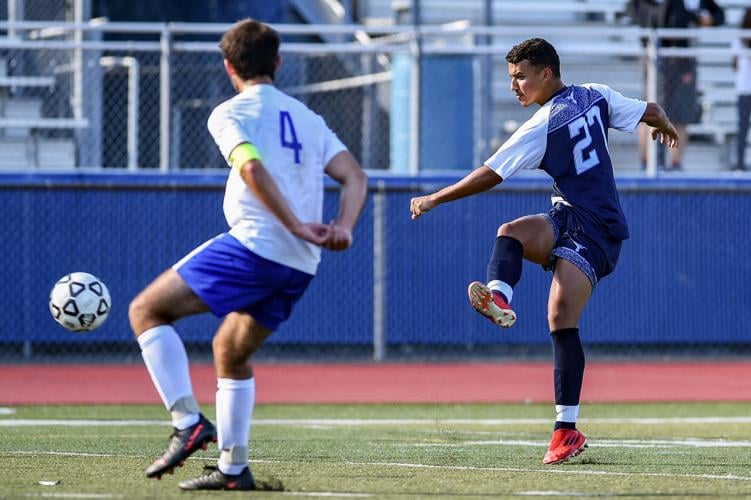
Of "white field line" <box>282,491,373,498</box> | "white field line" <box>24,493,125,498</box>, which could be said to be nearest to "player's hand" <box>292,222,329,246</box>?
"white field line" <box>282,491,373,498</box>

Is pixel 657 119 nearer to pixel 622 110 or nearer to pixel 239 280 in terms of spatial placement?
pixel 622 110

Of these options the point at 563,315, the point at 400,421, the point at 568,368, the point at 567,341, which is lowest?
the point at 400,421

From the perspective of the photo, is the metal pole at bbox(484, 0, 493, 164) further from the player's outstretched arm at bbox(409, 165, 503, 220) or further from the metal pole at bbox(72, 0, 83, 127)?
the player's outstretched arm at bbox(409, 165, 503, 220)

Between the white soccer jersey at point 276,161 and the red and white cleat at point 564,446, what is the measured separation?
2.03 m

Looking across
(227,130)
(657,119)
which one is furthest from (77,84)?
(227,130)

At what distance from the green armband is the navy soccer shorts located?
229 cm

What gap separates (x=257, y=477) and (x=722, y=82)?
47.1 ft

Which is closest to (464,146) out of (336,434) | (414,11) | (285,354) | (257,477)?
(414,11)

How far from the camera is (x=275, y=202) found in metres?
5.38

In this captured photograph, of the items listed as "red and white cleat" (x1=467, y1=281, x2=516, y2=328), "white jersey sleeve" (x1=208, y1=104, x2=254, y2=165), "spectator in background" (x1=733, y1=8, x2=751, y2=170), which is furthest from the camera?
"spectator in background" (x1=733, y1=8, x2=751, y2=170)

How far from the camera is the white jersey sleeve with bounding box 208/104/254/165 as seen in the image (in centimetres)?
547

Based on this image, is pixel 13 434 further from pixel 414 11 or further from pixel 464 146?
pixel 414 11

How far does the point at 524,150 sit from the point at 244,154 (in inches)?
84.6

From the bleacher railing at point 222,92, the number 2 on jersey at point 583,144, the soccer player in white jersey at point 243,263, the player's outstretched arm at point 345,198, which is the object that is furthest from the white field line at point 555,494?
the bleacher railing at point 222,92
